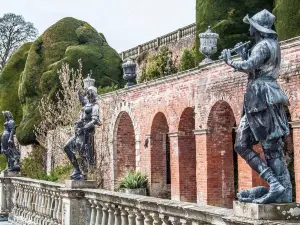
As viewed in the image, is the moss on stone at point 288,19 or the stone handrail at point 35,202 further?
the moss on stone at point 288,19

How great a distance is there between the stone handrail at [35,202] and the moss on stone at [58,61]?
15193mm

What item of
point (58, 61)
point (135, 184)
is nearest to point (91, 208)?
point (135, 184)

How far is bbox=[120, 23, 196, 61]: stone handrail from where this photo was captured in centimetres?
2819

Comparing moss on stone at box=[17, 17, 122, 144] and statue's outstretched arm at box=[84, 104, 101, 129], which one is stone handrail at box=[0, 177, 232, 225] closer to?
statue's outstretched arm at box=[84, 104, 101, 129]

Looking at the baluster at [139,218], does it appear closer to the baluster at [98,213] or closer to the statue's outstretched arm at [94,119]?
the baluster at [98,213]

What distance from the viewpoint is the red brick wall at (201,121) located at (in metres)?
13.8

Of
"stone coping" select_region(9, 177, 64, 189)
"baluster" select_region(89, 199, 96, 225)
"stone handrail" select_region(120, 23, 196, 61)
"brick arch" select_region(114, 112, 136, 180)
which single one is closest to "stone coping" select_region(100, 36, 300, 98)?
"brick arch" select_region(114, 112, 136, 180)

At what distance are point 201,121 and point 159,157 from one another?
404 cm

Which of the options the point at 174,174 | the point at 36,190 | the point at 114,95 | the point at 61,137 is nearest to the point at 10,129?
the point at 36,190

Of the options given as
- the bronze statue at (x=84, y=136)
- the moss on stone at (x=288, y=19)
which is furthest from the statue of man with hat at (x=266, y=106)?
the moss on stone at (x=288, y=19)

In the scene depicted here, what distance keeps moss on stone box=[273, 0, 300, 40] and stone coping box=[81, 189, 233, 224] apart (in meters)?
9.38

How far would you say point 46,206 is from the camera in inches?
421

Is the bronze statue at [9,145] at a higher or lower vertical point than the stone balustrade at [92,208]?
higher

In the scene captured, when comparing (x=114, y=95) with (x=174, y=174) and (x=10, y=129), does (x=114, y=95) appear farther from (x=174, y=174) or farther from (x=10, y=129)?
(x=10, y=129)
